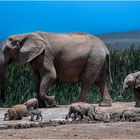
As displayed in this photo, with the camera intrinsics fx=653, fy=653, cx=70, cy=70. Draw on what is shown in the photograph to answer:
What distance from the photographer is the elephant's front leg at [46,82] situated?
15.9 metres

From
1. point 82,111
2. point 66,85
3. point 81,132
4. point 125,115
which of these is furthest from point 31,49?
point 81,132

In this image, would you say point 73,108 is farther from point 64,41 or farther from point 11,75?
point 11,75

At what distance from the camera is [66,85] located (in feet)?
64.1

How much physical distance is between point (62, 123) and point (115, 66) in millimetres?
8847

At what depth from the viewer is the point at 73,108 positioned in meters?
12.8

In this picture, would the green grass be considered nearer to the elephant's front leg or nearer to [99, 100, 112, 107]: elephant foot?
[99, 100, 112, 107]: elephant foot

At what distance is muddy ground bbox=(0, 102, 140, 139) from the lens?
10.4 metres

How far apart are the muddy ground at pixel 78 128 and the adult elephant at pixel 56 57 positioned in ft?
7.82

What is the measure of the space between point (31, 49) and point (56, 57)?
66cm

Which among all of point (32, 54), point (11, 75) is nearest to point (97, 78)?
point (32, 54)

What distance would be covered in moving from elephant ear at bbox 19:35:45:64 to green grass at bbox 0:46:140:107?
7.19 feet

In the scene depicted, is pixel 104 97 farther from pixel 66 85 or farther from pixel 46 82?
pixel 66 85

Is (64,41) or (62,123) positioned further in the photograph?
(64,41)

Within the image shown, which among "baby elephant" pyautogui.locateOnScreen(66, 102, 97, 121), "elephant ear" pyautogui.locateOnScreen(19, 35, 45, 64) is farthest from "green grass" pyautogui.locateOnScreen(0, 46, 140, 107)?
"baby elephant" pyautogui.locateOnScreen(66, 102, 97, 121)
